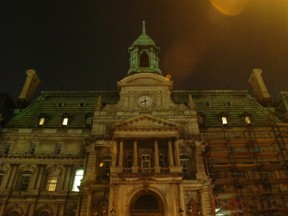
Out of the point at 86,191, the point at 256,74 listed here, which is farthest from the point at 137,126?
the point at 256,74

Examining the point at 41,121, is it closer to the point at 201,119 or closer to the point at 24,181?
the point at 24,181

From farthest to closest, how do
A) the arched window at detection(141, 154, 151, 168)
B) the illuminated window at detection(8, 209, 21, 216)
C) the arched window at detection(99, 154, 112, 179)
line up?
the illuminated window at detection(8, 209, 21, 216) < the arched window at detection(141, 154, 151, 168) < the arched window at detection(99, 154, 112, 179)

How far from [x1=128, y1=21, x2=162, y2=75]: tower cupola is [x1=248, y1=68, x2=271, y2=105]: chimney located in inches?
708

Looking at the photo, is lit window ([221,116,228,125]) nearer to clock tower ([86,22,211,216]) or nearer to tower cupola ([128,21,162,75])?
clock tower ([86,22,211,216])

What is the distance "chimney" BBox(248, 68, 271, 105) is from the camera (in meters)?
49.0

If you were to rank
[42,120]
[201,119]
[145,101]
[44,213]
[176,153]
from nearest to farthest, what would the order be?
[176,153], [44,213], [145,101], [201,119], [42,120]

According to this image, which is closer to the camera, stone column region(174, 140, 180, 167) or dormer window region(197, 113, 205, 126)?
stone column region(174, 140, 180, 167)

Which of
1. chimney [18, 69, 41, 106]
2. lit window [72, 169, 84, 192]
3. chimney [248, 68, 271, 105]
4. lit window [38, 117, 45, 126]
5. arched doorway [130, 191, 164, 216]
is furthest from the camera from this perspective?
chimney [248, 68, 271, 105]

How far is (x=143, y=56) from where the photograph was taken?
48531mm

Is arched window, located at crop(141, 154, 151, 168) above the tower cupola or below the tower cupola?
below

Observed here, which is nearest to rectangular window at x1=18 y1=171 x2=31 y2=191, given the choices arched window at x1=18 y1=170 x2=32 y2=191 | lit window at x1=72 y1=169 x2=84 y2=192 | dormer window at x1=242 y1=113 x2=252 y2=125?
arched window at x1=18 y1=170 x2=32 y2=191

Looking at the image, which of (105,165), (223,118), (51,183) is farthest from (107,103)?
(223,118)

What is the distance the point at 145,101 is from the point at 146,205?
46.3 feet

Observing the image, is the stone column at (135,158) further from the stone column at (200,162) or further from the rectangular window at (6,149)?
the rectangular window at (6,149)
